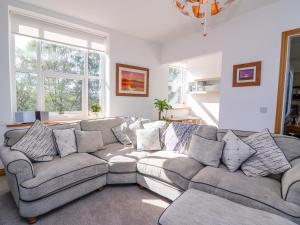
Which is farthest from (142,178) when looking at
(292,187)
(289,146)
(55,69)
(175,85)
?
(175,85)

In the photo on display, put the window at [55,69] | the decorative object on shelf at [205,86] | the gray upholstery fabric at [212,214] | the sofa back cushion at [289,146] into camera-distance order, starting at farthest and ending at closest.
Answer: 1. the decorative object on shelf at [205,86]
2. the window at [55,69]
3. the sofa back cushion at [289,146]
4. the gray upholstery fabric at [212,214]

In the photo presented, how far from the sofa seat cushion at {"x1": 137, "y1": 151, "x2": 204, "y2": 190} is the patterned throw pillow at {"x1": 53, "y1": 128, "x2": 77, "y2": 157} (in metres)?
0.98

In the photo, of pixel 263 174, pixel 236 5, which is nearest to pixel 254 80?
pixel 236 5

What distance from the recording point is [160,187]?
2.07 m

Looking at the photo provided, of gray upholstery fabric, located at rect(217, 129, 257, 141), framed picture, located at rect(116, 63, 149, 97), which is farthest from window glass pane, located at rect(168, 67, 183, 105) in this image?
gray upholstery fabric, located at rect(217, 129, 257, 141)

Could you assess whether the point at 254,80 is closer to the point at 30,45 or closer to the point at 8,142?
the point at 8,142

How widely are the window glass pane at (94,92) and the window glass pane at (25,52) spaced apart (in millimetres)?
1087

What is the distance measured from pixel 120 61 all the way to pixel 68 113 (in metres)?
1.64

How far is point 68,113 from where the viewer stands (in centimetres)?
341


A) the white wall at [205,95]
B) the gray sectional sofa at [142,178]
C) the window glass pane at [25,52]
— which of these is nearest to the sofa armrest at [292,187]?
the gray sectional sofa at [142,178]

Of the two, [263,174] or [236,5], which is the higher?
[236,5]

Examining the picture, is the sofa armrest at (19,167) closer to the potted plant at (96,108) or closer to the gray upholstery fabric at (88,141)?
the gray upholstery fabric at (88,141)

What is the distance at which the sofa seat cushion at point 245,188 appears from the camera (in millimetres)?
1292

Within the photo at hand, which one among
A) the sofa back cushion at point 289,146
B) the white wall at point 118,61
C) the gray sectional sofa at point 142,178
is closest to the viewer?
→ the gray sectional sofa at point 142,178
